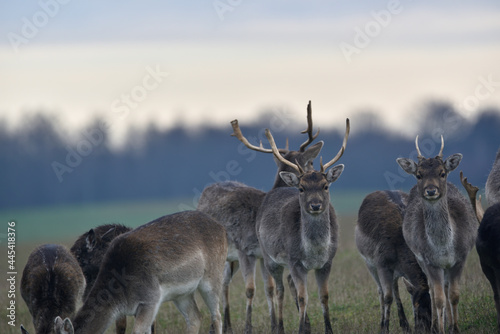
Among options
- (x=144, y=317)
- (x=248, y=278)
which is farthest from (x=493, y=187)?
(x=144, y=317)

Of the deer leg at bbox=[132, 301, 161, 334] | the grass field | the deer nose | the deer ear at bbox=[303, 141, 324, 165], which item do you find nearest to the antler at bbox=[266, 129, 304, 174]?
the deer nose

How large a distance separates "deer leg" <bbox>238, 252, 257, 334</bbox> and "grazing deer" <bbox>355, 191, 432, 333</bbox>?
6.52 feet

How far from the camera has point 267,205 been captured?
13.1m

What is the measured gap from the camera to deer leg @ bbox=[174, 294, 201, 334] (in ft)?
35.8

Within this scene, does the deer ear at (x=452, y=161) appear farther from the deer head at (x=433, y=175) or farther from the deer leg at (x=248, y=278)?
the deer leg at (x=248, y=278)

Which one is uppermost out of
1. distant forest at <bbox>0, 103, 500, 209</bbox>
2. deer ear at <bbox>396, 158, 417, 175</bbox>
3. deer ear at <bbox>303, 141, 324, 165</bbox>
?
deer ear at <bbox>303, 141, 324, 165</bbox>

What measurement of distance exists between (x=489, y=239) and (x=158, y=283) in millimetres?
4128

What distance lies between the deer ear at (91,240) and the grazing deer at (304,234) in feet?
8.73

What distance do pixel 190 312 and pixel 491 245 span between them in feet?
13.6

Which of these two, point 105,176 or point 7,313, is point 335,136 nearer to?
point 105,176

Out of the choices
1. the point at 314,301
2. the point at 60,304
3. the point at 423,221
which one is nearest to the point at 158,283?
the point at 60,304

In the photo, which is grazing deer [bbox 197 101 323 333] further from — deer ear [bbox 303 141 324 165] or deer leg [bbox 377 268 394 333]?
deer leg [bbox 377 268 394 333]

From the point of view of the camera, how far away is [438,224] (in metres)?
10.8

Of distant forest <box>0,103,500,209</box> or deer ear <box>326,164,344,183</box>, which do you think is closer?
deer ear <box>326,164,344,183</box>
